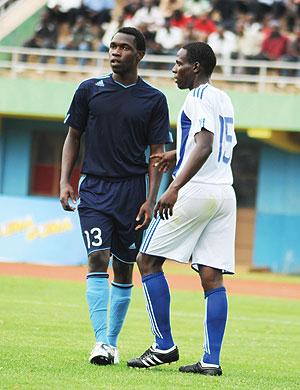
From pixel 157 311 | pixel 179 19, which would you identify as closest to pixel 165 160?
pixel 157 311

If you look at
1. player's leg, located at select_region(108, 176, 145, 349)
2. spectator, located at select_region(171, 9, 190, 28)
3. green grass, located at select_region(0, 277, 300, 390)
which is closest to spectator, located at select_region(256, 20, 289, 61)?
spectator, located at select_region(171, 9, 190, 28)

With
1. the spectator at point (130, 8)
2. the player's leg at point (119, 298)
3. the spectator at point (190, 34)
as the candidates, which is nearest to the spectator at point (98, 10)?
the spectator at point (130, 8)

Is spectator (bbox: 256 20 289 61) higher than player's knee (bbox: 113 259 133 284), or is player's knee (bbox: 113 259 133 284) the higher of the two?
spectator (bbox: 256 20 289 61)

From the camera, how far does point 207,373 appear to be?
29.1ft

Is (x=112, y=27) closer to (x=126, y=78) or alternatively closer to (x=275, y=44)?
(x=275, y=44)

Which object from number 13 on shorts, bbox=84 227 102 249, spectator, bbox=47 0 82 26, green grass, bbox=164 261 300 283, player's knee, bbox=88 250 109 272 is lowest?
green grass, bbox=164 261 300 283

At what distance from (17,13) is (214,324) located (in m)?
27.1

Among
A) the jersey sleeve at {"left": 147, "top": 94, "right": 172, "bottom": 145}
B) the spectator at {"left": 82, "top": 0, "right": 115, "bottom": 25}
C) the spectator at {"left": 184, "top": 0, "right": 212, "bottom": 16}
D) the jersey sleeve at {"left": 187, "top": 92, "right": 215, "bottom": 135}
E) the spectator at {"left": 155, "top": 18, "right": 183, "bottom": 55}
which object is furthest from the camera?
the spectator at {"left": 82, "top": 0, "right": 115, "bottom": 25}

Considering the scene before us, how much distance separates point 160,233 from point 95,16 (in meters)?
24.7

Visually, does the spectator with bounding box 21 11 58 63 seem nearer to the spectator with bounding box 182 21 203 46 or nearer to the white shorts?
the spectator with bounding box 182 21 203 46

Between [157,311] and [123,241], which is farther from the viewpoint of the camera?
[123,241]

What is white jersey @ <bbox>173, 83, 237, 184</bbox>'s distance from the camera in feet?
28.9

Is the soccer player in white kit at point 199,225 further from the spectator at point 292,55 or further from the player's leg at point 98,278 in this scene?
the spectator at point 292,55

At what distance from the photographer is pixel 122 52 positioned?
9.33 m
